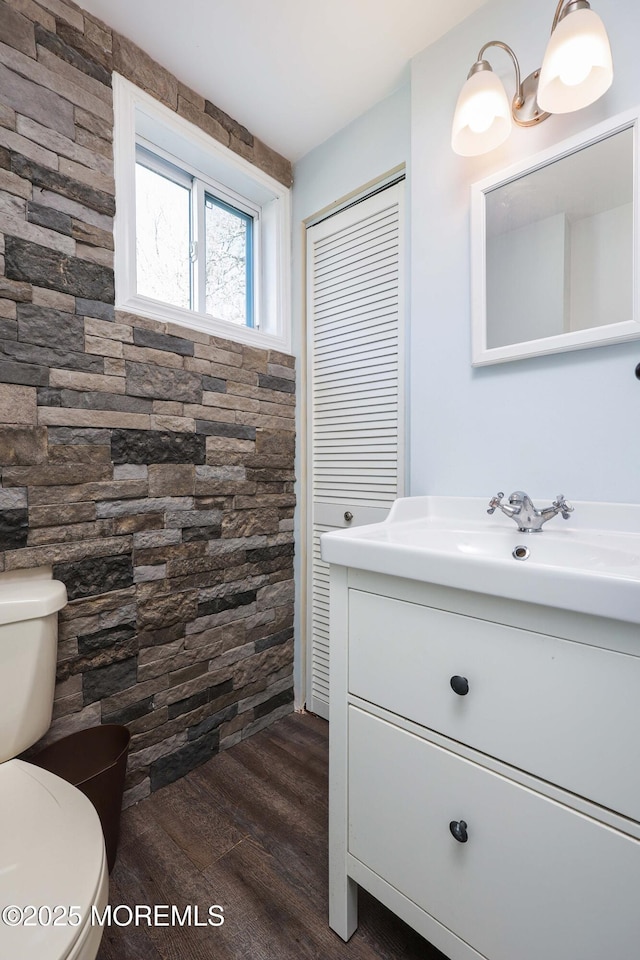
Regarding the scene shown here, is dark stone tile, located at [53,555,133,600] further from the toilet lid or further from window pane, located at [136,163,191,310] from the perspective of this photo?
window pane, located at [136,163,191,310]

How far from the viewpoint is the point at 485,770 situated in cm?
75

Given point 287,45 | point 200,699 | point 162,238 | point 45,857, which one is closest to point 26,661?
point 45,857

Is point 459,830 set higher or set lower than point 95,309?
lower

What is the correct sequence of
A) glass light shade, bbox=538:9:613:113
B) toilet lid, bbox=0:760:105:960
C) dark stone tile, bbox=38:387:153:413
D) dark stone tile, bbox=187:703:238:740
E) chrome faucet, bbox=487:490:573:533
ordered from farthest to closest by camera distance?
1. dark stone tile, bbox=187:703:238:740
2. dark stone tile, bbox=38:387:153:413
3. chrome faucet, bbox=487:490:573:533
4. glass light shade, bbox=538:9:613:113
5. toilet lid, bbox=0:760:105:960

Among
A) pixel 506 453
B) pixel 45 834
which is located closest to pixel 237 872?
pixel 45 834

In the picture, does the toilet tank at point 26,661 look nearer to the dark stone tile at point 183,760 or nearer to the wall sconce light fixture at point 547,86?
the dark stone tile at point 183,760

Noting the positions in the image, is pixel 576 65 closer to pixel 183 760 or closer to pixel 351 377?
pixel 351 377

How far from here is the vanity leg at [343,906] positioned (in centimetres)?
97

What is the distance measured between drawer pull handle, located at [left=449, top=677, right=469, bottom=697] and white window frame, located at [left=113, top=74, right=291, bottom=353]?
4.29 feet

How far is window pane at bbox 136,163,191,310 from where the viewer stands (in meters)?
1.55

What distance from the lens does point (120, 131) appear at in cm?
131

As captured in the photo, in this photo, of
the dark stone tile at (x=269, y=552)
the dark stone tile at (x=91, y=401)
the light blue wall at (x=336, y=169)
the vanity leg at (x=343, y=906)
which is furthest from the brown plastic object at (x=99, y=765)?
the dark stone tile at (x=91, y=401)

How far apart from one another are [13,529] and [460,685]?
110 cm

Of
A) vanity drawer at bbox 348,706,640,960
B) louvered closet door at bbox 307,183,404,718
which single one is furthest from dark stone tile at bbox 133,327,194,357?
vanity drawer at bbox 348,706,640,960
